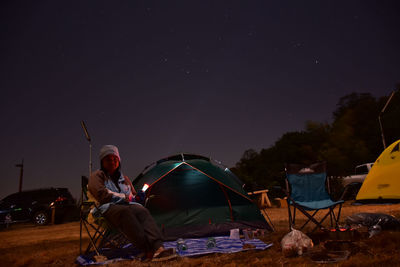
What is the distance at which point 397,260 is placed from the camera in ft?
7.65

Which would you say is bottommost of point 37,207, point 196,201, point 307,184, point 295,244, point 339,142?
point 295,244

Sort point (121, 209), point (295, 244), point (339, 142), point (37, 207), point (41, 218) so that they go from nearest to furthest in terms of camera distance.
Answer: point (295, 244), point (121, 209), point (41, 218), point (37, 207), point (339, 142)

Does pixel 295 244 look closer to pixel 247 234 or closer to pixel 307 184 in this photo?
pixel 247 234

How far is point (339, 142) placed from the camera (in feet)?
76.6

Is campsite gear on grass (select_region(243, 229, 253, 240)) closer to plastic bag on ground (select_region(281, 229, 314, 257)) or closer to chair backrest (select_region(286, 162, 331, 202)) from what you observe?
chair backrest (select_region(286, 162, 331, 202))

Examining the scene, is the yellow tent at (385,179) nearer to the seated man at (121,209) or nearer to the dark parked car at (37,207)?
the seated man at (121,209)

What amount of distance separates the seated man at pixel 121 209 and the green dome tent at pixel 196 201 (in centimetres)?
96

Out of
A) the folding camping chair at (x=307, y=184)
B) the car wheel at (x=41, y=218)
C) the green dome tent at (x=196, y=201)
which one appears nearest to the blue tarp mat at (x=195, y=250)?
the green dome tent at (x=196, y=201)

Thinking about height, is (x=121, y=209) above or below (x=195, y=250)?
above

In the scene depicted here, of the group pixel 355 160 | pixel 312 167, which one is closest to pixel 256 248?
pixel 312 167

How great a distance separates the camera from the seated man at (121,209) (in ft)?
9.91

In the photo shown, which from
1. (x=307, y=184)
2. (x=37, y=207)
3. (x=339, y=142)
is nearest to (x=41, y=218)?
(x=37, y=207)

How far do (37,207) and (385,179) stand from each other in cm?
1096

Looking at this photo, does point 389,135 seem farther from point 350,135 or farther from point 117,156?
point 117,156
